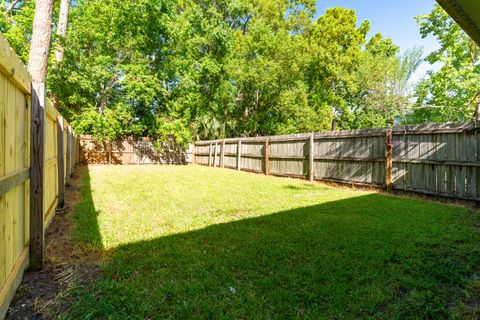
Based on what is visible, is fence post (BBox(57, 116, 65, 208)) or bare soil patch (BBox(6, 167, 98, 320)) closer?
bare soil patch (BBox(6, 167, 98, 320))

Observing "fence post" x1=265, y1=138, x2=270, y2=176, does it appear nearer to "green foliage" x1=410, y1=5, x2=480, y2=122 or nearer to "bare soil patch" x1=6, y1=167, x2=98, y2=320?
"green foliage" x1=410, y1=5, x2=480, y2=122

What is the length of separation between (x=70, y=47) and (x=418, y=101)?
19.8m

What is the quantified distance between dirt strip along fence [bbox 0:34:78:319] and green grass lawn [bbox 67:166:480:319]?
59 cm

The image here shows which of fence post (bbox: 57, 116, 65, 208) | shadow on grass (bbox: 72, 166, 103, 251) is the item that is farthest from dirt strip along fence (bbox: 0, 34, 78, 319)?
fence post (bbox: 57, 116, 65, 208)

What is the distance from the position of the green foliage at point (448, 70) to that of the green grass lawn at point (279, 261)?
460 inches

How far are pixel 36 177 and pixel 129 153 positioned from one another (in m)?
16.7

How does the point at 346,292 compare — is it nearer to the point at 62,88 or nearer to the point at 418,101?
the point at 62,88

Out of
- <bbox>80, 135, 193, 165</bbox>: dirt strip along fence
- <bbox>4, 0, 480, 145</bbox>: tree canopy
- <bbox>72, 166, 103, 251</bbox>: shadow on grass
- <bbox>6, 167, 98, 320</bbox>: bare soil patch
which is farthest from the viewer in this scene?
<bbox>80, 135, 193, 165</bbox>: dirt strip along fence

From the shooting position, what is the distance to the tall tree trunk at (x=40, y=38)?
7.18m

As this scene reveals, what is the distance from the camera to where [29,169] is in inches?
101

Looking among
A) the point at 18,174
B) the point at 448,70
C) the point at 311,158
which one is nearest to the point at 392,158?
the point at 311,158

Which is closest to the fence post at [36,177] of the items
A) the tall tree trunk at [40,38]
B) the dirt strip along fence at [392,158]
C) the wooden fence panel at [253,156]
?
the tall tree trunk at [40,38]

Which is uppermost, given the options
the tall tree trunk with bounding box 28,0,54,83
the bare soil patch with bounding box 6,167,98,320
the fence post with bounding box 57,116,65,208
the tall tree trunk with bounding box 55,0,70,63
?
the tall tree trunk with bounding box 55,0,70,63

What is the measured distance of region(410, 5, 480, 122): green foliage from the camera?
553 inches
